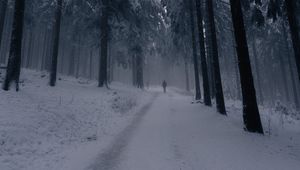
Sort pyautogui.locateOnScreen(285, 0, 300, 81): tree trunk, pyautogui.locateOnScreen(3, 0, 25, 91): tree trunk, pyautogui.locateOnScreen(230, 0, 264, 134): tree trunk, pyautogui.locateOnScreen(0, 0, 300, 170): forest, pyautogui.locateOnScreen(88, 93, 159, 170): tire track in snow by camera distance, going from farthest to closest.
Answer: pyautogui.locateOnScreen(285, 0, 300, 81): tree trunk < pyautogui.locateOnScreen(3, 0, 25, 91): tree trunk < pyautogui.locateOnScreen(0, 0, 300, 170): forest < pyautogui.locateOnScreen(230, 0, 264, 134): tree trunk < pyautogui.locateOnScreen(88, 93, 159, 170): tire track in snow

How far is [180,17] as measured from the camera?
21469 mm

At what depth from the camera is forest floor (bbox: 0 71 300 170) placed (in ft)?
21.2

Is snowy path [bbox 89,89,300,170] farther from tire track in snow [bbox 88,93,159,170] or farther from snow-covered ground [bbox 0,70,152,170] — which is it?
snow-covered ground [bbox 0,70,152,170]

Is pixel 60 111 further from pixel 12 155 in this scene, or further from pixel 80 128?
pixel 12 155

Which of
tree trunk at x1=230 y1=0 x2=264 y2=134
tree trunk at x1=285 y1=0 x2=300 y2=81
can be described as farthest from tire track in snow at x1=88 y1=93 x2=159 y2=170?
tree trunk at x1=285 y1=0 x2=300 y2=81

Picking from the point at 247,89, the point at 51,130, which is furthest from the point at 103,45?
the point at 247,89

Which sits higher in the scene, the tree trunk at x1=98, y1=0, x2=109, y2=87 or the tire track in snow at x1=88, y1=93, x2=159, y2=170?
the tree trunk at x1=98, y1=0, x2=109, y2=87

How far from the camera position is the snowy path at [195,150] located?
252 inches

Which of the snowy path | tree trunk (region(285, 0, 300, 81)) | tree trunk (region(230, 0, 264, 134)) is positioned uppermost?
tree trunk (region(285, 0, 300, 81))

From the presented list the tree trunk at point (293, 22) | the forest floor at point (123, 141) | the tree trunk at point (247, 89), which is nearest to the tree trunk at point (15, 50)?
the forest floor at point (123, 141)

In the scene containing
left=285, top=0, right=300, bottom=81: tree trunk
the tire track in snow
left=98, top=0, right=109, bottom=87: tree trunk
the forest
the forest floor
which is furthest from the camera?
left=98, top=0, right=109, bottom=87: tree trunk

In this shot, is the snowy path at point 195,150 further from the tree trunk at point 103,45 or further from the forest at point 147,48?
the tree trunk at point 103,45

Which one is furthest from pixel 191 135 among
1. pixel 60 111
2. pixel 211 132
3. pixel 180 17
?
pixel 180 17

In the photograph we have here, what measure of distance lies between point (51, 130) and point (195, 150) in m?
4.93
